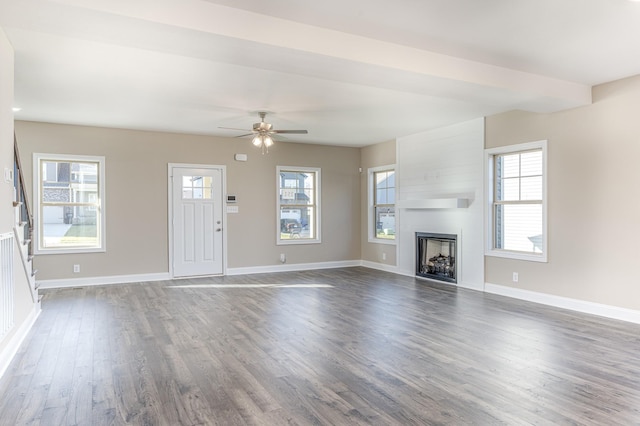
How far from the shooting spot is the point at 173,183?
730cm

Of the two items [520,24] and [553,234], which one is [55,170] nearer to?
[520,24]

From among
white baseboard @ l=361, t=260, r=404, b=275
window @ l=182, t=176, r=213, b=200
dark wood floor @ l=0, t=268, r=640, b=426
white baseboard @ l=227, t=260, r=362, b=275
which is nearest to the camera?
dark wood floor @ l=0, t=268, r=640, b=426

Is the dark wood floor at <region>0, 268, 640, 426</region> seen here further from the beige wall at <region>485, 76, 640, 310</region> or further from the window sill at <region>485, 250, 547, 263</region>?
the window sill at <region>485, 250, 547, 263</region>

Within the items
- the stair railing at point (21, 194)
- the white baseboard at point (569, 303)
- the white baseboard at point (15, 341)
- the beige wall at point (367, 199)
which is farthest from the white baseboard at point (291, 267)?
the white baseboard at point (15, 341)

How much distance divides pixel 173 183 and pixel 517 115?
17.9ft

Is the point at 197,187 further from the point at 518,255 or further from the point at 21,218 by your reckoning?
the point at 518,255

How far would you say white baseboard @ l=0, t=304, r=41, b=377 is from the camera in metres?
3.13

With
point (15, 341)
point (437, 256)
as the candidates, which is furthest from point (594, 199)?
point (15, 341)

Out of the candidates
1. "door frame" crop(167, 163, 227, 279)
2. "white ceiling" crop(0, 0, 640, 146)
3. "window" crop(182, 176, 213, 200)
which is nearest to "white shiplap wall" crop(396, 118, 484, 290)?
"white ceiling" crop(0, 0, 640, 146)

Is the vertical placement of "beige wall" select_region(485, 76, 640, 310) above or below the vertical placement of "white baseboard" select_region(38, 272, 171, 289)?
above

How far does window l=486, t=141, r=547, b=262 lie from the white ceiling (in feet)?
2.42

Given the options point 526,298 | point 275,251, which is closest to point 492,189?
point 526,298

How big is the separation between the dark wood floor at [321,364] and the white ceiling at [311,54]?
2.35 m

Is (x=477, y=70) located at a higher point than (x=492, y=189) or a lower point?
higher
